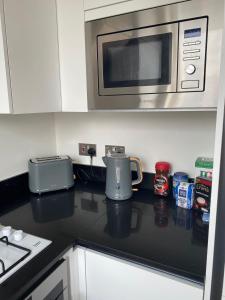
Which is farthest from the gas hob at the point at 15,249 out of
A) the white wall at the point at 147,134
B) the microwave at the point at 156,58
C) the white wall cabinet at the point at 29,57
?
the white wall at the point at 147,134

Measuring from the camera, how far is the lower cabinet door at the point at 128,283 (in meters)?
0.83

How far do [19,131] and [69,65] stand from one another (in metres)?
0.52

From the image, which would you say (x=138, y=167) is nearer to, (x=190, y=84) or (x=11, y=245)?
(x=190, y=84)

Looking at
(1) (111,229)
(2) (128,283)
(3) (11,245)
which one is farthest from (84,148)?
(2) (128,283)

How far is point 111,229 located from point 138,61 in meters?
0.73

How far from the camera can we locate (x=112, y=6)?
1.00 meters

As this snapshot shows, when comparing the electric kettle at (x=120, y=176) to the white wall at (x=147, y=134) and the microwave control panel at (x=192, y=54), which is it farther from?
the microwave control panel at (x=192, y=54)

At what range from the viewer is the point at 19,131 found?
4.73 feet

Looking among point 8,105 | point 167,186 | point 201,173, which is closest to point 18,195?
point 8,105

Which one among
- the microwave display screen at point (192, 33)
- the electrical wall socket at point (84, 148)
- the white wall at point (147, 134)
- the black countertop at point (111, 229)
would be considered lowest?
the black countertop at point (111, 229)

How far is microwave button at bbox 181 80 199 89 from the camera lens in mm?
891

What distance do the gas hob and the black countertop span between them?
0.02 meters

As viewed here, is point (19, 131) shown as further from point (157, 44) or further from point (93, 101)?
point (157, 44)

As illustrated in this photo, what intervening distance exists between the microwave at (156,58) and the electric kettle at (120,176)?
322 mm
